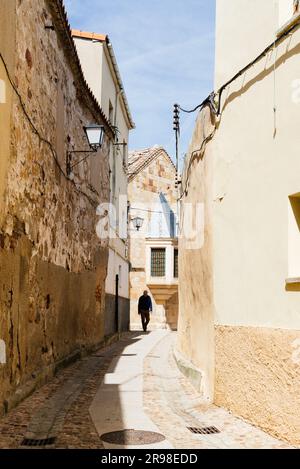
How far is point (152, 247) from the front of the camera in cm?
2739

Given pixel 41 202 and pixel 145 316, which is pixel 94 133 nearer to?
pixel 41 202

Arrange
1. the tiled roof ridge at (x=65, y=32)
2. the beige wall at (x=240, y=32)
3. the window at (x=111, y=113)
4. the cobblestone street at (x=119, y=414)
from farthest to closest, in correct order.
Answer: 1. the window at (x=111, y=113)
2. the tiled roof ridge at (x=65, y=32)
3. the beige wall at (x=240, y=32)
4. the cobblestone street at (x=119, y=414)

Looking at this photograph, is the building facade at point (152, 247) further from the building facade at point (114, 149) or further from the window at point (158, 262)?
the building facade at point (114, 149)

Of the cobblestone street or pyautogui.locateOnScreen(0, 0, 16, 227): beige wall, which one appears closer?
the cobblestone street

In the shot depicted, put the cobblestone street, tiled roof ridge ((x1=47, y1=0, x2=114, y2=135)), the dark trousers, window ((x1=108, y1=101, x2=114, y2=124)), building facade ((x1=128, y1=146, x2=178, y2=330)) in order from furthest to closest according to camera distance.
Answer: building facade ((x1=128, y1=146, x2=178, y2=330))
the dark trousers
window ((x1=108, y1=101, x2=114, y2=124))
tiled roof ridge ((x1=47, y1=0, x2=114, y2=135))
the cobblestone street

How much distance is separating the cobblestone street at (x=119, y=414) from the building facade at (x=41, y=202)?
0.36 m

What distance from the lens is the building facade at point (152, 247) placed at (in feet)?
87.9

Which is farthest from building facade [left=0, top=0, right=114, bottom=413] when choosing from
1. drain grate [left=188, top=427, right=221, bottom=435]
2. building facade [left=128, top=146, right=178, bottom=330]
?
building facade [left=128, top=146, right=178, bottom=330]

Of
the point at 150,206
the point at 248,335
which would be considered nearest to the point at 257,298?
the point at 248,335

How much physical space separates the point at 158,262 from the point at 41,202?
19458mm

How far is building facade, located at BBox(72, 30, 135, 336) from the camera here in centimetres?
1527

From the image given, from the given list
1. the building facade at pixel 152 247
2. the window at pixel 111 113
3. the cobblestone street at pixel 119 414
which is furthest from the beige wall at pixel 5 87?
the building facade at pixel 152 247

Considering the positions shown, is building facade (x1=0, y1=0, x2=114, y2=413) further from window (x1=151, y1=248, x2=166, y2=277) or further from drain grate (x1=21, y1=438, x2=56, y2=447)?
window (x1=151, y1=248, x2=166, y2=277)

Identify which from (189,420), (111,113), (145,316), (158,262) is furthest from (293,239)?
(158,262)
